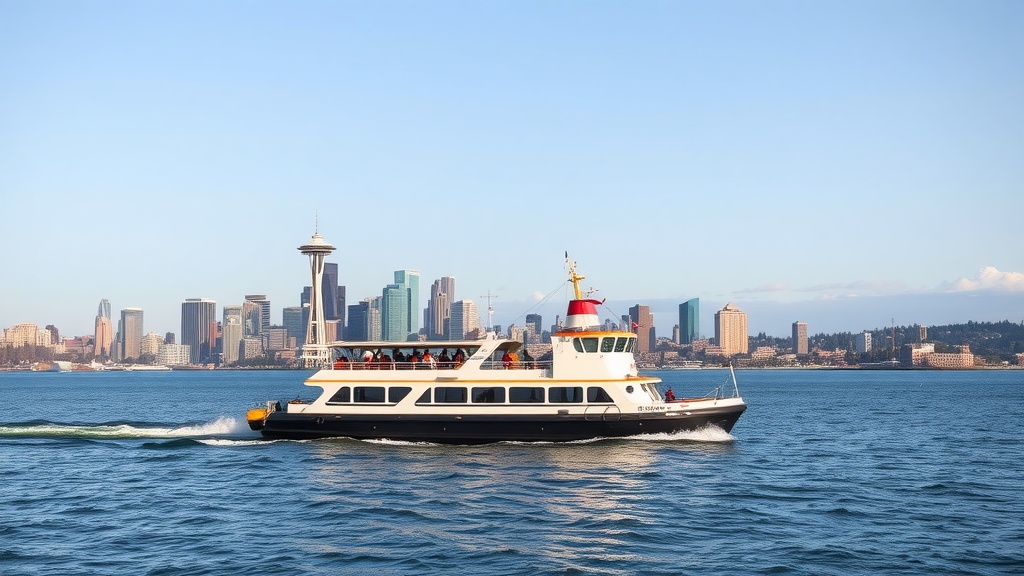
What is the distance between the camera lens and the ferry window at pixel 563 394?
32219mm

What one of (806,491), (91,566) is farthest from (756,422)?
(91,566)

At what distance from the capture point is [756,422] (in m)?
49.9

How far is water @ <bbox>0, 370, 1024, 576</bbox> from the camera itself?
17.5m

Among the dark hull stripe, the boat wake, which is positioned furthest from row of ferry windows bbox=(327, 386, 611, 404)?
the boat wake

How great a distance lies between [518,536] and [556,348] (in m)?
13.9

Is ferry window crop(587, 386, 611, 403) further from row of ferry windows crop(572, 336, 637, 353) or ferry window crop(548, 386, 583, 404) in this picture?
row of ferry windows crop(572, 336, 637, 353)

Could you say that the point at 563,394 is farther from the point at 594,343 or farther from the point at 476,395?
the point at 476,395

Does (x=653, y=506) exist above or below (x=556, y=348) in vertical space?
below

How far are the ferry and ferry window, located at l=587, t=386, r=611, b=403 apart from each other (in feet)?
0.12

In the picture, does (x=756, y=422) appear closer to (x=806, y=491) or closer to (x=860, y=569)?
(x=806, y=491)

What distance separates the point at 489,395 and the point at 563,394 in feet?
9.09

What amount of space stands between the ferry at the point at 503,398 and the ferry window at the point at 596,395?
1.4 inches

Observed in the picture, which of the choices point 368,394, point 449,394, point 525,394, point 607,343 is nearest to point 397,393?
point 368,394

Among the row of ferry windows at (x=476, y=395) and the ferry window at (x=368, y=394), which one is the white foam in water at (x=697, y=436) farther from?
the ferry window at (x=368, y=394)
